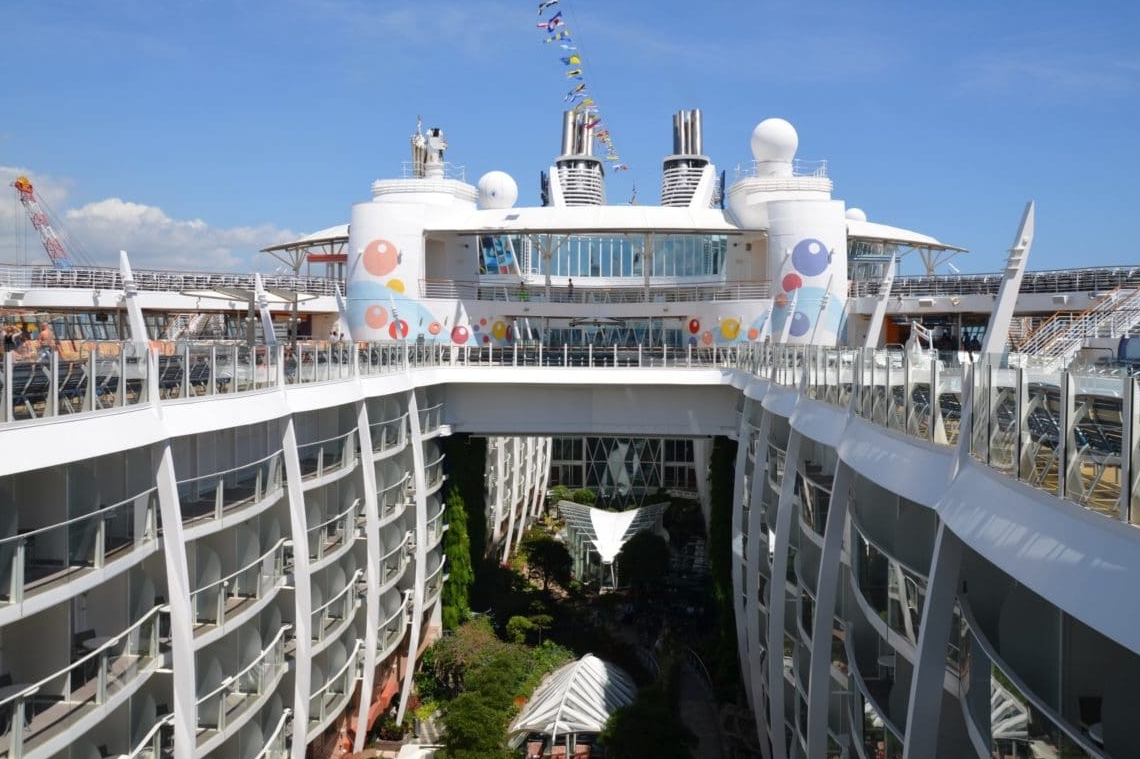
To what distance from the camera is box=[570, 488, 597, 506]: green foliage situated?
189ft

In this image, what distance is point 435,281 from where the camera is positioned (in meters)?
42.4

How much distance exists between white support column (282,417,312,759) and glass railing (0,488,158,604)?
16.9 ft

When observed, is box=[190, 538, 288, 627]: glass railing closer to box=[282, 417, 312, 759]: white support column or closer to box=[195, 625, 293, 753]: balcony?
box=[282, 417, 312, 759]: white support column

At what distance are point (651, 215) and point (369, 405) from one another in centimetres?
1971

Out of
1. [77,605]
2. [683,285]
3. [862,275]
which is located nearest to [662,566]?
[683,285]

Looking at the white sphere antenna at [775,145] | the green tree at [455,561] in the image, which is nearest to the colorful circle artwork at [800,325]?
the white sphere antenna at [775,145]

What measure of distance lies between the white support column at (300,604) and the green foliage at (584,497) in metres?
38.2

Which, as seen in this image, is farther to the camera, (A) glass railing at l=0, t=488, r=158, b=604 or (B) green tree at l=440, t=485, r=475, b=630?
(B) green tree at l=440, t=485, r=475, b=630

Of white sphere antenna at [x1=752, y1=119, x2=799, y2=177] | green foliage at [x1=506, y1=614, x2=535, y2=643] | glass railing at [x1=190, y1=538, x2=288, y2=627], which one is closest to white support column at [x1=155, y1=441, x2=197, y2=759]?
glass railing at [x1=190, y1=538, x2=288, y2=627]

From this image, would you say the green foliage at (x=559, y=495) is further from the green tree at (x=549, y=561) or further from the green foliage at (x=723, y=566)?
the green foliage at (x=723, y=566)

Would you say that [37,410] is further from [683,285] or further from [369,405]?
[683,285]

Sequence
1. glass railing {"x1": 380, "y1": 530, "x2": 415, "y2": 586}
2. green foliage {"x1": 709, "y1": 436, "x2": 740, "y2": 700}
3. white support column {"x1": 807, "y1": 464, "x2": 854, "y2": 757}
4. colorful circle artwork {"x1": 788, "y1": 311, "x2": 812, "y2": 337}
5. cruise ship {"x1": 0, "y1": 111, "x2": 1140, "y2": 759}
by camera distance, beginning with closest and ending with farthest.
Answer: cruise ship {"x1": 0, "y1": 111, "x2": 1140, "y2": 759}
white support column {"x1": 807, "y1": 464, "x2": 854, "y2": 757}
glass railing {"x1": 380, "y1": 530, "x2": 415, "y2": 586}
green foliage {"x1": 709, "y1": 436, "x2": 740, "y2": 700}
colorful circle artwork {"x1": 788, "y1": 311, "x2": 812, "y2": 337}

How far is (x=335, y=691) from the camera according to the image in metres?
22.6

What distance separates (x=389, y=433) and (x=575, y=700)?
26.9ft
